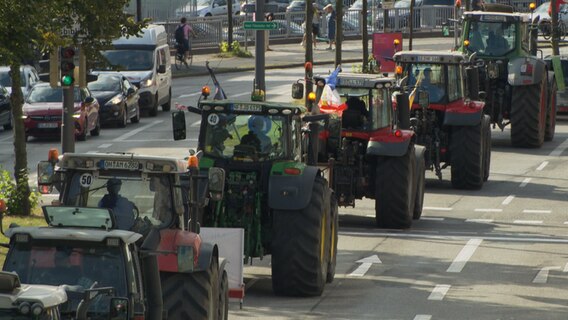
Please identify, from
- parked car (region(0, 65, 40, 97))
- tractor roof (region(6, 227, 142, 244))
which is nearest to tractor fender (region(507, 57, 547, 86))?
parked car (region(0, 65, 40, 97))

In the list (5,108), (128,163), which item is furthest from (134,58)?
(128,163)

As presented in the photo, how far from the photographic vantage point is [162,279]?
1412 cm

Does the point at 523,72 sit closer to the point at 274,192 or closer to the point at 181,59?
the point at 274,192

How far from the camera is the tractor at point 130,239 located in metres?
12.4

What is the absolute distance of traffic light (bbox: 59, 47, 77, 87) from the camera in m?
23.9

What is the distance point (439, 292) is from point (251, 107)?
3.28 meters

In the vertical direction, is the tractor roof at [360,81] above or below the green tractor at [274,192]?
above

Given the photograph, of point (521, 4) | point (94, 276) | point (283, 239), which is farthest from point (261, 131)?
point (521, 4)

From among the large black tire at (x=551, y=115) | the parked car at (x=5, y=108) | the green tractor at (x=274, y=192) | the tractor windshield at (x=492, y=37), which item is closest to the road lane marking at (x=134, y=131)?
the parked car at (x=5, y=108)

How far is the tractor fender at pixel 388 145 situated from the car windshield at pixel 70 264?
12.4 metres

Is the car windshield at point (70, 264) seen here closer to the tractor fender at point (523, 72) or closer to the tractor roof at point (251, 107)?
the tractor roof at point (251, 107)

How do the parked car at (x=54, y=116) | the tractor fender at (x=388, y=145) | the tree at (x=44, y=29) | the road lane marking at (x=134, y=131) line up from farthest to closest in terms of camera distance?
1. the road lane marking at (x=134, y=131)
2. the parked car at (x=54, y=116)
3. the tractor fender at (x=388, y=145)
4. the tree at (x=44, y=29)

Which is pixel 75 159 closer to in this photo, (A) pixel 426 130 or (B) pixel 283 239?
(B) pixel 283 239

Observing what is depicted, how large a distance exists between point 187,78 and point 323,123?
30.2 m
